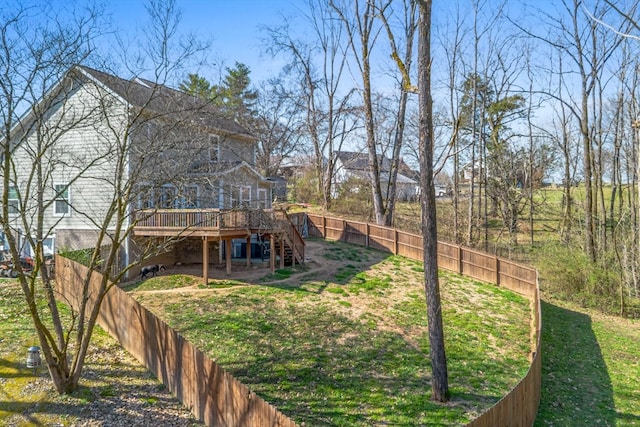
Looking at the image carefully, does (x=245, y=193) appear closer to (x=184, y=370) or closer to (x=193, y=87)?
(x=193, y=87)

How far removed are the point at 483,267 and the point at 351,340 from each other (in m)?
9.49

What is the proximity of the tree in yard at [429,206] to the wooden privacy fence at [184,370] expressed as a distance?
3.85 meters

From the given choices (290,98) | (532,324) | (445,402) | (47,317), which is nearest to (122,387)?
(47,317)

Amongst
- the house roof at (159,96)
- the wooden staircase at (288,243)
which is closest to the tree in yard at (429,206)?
the house roof at (159,96)

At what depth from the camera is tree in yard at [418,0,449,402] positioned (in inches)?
304

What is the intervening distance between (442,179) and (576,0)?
3672 centimetres

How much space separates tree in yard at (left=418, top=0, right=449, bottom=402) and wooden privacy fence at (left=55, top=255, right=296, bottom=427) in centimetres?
385

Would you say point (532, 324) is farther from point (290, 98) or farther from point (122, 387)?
point (290, 98)

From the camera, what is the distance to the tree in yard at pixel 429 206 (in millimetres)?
7715

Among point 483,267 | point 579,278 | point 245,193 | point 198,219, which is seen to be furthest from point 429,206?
point 245,193

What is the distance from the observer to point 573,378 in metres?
9.56

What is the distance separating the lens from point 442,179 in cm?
5438

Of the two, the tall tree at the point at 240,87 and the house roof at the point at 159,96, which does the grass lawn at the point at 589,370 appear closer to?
the house roof at the point at 159,96

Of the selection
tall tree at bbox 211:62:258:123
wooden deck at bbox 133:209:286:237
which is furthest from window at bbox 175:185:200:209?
tall tree at bbox 211:62:258:123
